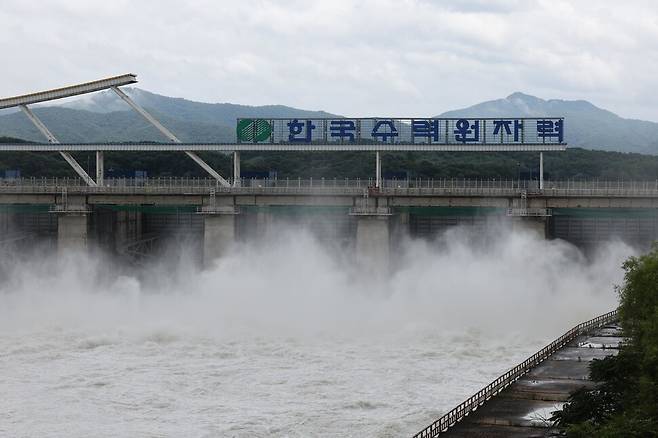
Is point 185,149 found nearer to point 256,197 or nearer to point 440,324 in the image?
point 256,197

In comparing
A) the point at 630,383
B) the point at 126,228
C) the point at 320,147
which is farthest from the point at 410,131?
the point at 630,383

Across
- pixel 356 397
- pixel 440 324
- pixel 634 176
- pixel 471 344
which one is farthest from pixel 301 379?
pixel 634 176

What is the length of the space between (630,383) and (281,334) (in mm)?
45819

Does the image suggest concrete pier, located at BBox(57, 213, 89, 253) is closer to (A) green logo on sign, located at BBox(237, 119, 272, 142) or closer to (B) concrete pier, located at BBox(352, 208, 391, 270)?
(A) green logo on sign, located at BBox(237, 119, 272, 142)

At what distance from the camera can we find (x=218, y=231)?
112438 millimetres

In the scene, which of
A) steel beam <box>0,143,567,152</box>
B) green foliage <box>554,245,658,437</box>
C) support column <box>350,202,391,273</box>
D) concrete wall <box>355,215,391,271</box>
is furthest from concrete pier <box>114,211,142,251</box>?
green foliage <box>554,245,658,437</box>

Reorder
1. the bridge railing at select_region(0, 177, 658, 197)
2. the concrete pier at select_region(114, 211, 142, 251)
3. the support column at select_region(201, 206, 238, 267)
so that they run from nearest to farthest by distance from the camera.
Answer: the bridge railing at select_region(0, 177, 658, 197) < the support column at select_region(201, 206, 238, 267) < the concrete pier at select_region(114, 211, 142, 251)

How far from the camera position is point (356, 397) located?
67.7m

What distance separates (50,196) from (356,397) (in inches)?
2350

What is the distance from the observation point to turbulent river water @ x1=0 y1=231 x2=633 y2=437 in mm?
64062

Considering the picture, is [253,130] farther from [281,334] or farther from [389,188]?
[281,334]

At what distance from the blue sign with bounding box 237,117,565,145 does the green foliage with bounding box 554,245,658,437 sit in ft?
171

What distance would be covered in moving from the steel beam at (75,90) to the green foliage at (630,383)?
73265 mm

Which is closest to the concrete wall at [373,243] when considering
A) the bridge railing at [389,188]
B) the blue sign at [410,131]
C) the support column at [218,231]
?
the bridge railing at [389,188]
